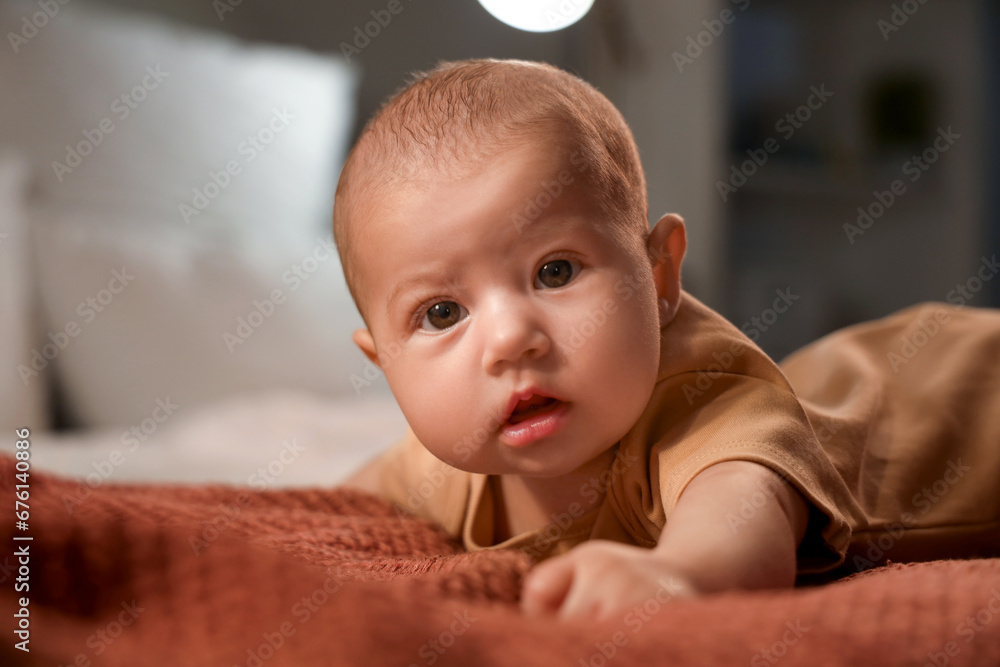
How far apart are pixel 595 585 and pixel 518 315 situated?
25 centimetres

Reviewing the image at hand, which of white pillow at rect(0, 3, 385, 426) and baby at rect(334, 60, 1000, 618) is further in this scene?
white pillow at rect(0, 3, 385, 426)

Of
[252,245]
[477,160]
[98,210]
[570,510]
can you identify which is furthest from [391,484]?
[98,210]

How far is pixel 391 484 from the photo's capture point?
3.59 ft

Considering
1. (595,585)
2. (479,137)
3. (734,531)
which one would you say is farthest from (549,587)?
(479,137)

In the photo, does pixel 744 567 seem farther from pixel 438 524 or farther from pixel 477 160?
pixel 438 524

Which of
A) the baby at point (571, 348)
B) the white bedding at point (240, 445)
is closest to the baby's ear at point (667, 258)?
the baby at point (571, 348)

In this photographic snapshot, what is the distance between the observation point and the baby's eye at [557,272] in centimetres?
70

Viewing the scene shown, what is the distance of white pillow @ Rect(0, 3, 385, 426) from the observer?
1886 mm

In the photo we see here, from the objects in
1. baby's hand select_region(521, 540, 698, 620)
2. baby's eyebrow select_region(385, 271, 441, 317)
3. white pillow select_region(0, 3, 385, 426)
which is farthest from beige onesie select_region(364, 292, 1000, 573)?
white pillow select_region(0, 3, 385, 426)

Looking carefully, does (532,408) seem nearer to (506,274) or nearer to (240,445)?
(506,274)

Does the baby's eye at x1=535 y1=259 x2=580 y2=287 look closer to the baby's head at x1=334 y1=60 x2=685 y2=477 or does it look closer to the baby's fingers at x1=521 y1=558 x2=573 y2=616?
the baby's head at x1=334 y1=60 x2=685 y2=477

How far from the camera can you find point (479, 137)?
0.71 m

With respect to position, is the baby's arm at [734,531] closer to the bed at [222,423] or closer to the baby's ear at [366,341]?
the bed at [222,423]

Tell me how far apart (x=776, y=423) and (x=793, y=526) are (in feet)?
0.32
